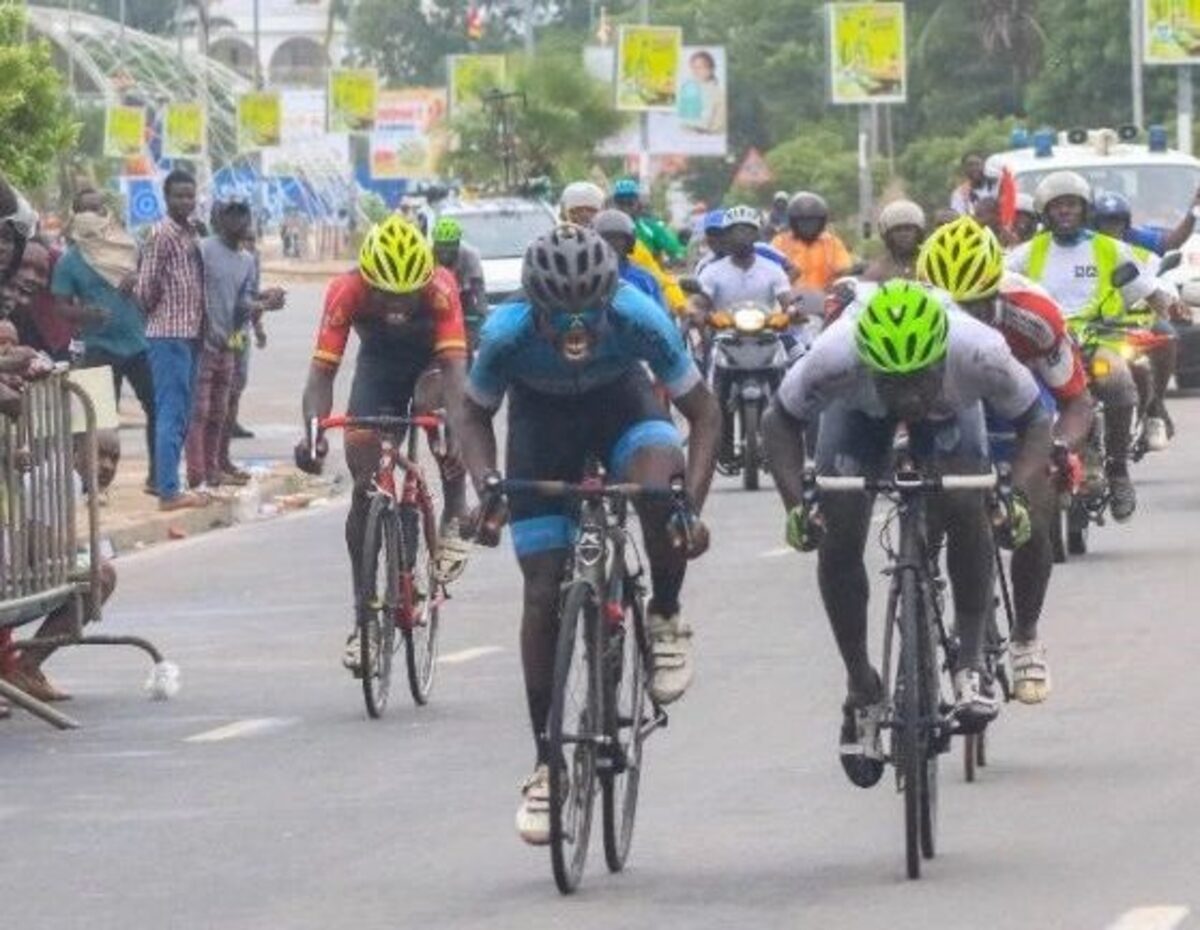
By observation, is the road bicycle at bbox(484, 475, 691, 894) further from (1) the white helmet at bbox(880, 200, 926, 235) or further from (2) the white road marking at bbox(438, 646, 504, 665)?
(2) the white road marking at bbox(438, 646, 504, 665)

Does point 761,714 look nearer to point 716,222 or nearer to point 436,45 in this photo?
point 716,222

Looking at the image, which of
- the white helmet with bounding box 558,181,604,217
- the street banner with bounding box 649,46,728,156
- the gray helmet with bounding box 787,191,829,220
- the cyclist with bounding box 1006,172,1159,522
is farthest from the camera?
the street banner with bounding box 649,46,728,156

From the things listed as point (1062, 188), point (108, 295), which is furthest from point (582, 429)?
point (108, 295)

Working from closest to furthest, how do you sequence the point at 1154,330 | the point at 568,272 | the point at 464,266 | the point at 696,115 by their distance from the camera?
the point at 568,272 → the point at 1154,330 → the point at 464,266 → the point at 696,115

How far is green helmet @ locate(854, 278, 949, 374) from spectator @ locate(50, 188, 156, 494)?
1528 centimetres

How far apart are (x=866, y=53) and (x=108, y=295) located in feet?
135

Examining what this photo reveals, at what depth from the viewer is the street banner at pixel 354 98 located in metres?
92.7

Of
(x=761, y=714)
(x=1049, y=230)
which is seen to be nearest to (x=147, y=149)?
(x=1049, y=230)

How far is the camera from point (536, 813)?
1109cm

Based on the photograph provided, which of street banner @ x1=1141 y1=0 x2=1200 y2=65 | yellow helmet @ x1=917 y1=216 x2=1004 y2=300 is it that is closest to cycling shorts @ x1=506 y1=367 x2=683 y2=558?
yellow helmet @ x1=917 y1=216 x2=1004 y2=300

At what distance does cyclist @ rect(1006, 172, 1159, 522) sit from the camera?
21078mm

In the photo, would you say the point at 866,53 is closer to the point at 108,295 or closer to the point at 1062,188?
the point at 108,295

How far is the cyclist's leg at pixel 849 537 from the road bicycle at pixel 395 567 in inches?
147

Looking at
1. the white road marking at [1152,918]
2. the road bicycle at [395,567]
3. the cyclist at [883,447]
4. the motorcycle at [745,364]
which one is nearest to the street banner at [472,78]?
the motorcycle at [745,364]
